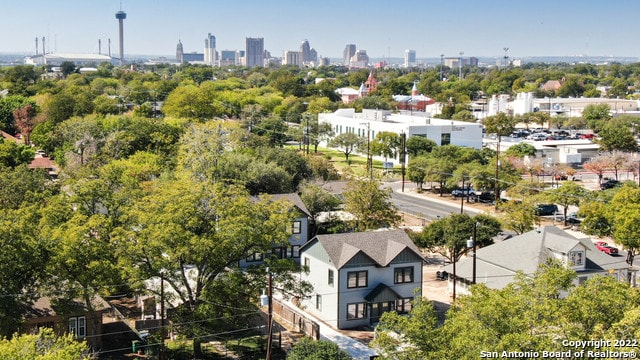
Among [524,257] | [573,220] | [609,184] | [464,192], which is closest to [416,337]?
[524,257]

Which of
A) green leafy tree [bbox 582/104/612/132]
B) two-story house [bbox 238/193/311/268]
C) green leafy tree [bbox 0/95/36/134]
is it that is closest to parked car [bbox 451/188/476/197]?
two-story house [bbox 238/193/311/268]

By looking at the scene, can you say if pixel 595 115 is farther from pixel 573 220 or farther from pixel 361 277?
pixel 361 277

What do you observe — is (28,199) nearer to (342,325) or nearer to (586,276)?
(342,325)

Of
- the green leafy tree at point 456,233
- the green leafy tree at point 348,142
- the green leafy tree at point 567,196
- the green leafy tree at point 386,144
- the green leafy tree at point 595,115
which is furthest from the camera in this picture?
the green leafy tree at point 595,115

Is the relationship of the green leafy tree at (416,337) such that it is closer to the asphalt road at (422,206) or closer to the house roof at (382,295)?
the house roof at (382,295)

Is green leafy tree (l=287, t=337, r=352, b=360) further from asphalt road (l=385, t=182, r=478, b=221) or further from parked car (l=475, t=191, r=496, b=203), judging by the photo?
parked car (l=475, t=191, r=496, b=203)

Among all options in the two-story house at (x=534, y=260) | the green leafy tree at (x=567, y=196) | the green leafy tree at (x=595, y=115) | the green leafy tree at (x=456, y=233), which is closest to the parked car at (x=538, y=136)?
the green leafy tree at (x=595, y=115)

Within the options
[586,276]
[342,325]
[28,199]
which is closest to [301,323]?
[342,325]
